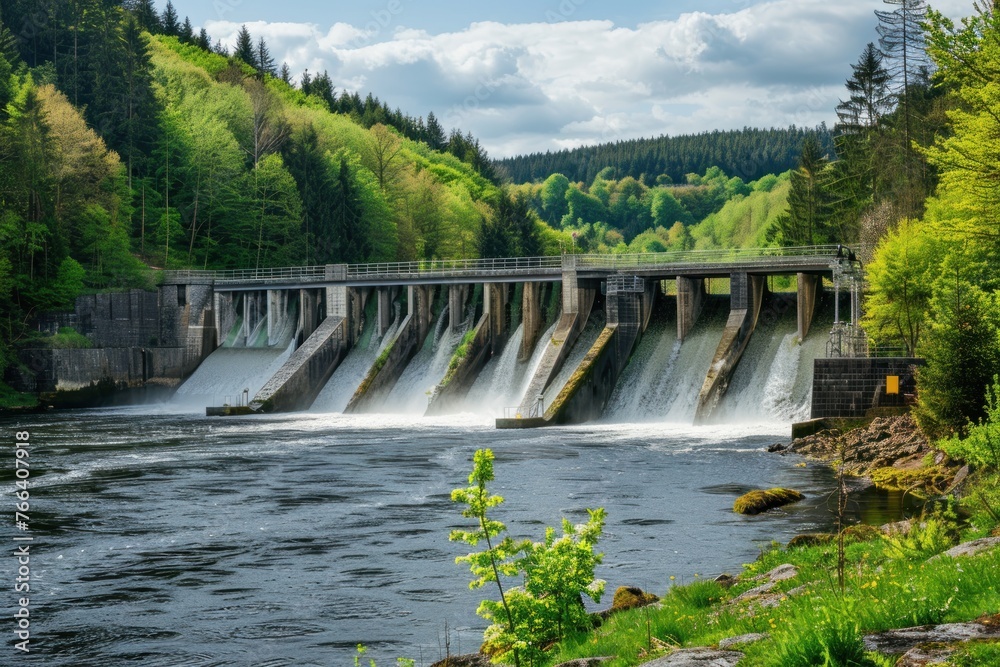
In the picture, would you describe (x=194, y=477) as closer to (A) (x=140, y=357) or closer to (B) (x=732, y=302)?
(B) (x=732, y=302)

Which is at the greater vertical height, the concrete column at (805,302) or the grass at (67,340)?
the concrete column at (805,302)

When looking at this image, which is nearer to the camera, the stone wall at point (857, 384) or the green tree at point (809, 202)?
the stone wall at point (857, 384)

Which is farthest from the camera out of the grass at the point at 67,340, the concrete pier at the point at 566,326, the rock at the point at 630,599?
the grass at the point at 67,340

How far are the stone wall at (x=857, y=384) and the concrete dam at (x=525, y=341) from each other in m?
6.76

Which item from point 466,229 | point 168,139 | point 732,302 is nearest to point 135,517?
point 732,302

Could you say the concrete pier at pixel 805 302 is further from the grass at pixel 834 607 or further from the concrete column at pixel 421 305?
the grass at pixel 834 607

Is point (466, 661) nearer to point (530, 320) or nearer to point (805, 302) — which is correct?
point (805, 302)

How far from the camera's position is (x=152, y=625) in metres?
18.7

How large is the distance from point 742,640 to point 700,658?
0.64m

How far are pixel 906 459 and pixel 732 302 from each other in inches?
812

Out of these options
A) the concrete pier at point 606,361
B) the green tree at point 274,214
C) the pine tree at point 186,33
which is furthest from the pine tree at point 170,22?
the concrete pier at point 606,361

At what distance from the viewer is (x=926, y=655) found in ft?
27.8

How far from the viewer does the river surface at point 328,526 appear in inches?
719

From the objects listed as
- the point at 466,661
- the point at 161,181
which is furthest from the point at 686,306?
the point at 161,181
